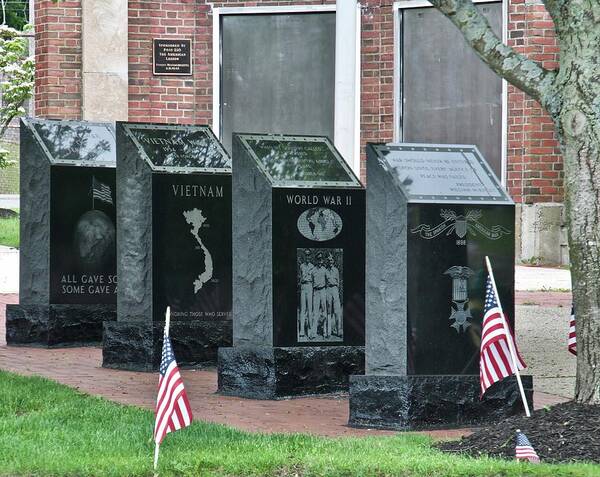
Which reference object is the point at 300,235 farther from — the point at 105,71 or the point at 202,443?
the point at 105,71

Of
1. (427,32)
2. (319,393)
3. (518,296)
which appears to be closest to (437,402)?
(319,393)

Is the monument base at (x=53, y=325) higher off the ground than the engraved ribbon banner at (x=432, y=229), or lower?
lower

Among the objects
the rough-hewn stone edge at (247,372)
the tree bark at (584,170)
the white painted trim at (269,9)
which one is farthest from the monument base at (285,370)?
the white painted trim at (269,9)

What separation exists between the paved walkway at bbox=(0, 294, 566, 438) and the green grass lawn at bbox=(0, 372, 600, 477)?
0.51 metres

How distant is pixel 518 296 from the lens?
52.6 feet

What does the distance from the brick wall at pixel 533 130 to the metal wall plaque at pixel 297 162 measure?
29.0ft

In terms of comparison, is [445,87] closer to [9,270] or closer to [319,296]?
[9,270]

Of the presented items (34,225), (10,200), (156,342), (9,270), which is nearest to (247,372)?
(156,342)

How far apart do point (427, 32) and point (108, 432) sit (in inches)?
526

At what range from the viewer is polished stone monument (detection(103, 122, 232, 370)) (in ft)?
37.4

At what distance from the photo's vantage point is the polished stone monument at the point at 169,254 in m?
11.4

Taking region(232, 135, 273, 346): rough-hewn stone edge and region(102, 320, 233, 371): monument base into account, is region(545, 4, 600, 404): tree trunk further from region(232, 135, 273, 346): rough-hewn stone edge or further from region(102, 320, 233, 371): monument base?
region(102, 320, 233, 371): monument base

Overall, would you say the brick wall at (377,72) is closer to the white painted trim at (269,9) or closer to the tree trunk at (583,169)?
the white painted trim at (269,9)

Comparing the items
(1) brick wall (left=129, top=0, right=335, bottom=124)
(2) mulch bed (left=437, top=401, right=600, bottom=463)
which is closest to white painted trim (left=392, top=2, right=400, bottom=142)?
(1) brick wall (left=129, top=0, right=335, bottom=124)
